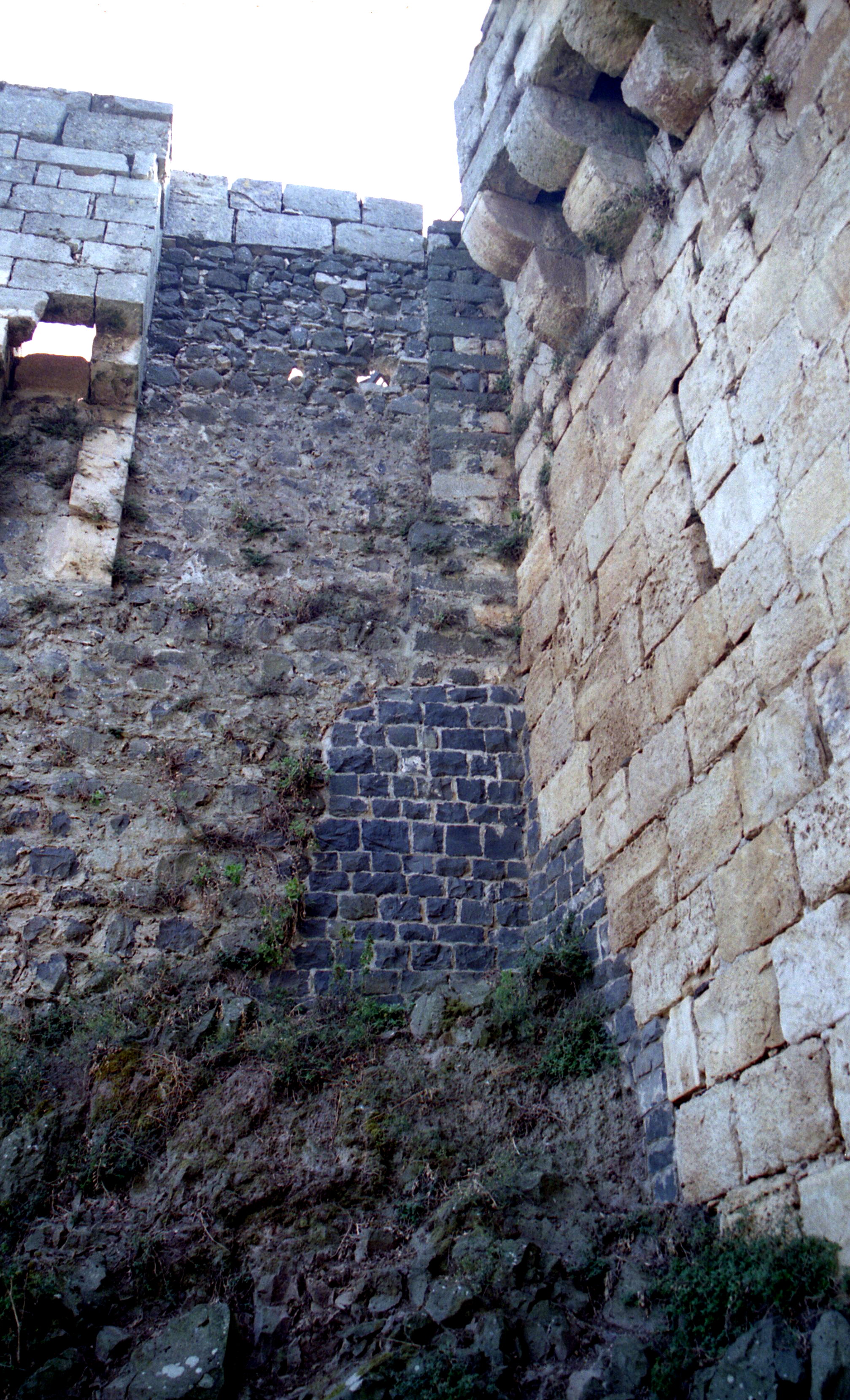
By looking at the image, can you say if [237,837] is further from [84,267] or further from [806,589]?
[84,267]

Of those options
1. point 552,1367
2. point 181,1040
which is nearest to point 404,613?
point 181,1040

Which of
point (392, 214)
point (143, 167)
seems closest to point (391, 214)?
point (392, 214)

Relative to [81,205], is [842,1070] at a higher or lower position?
lower

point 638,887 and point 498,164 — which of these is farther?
point 498,164

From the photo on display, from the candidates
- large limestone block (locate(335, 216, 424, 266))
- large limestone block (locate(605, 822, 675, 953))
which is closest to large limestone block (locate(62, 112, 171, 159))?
large limestone block (locate(335, 216, 424, 266))

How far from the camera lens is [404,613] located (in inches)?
267

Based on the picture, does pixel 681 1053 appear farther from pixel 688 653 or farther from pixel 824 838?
pixel 688 653

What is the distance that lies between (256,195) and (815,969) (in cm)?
691

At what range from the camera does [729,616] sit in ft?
13.7

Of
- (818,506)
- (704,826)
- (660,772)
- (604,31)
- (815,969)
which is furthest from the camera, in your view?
(604,31)

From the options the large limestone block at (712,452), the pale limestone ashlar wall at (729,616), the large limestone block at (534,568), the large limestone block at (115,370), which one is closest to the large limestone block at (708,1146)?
the pale limestone ashlar wall at (729,616)

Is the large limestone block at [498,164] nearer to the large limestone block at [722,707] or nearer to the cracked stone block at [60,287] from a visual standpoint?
the cracked stone block at [60,287]

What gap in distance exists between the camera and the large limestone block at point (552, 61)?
18.5 ft

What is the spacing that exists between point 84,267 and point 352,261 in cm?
196
